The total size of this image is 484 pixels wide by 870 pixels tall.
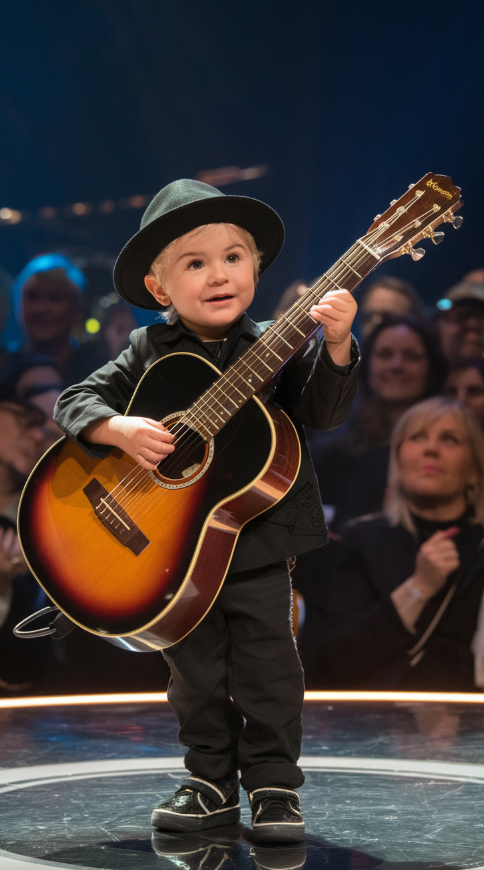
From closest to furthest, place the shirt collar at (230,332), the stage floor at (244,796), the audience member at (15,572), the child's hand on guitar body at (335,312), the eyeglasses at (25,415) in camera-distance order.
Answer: the stage floor at (244,796), the child's hand on guitar body at (335,312), the shirt collar at (230,332), the audience member at (15,572), the eyeglasses at (25,415)

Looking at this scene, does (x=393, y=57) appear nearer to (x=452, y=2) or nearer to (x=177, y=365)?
(x=452, y=2)

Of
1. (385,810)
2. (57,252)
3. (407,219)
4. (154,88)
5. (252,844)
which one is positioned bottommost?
(385,810)

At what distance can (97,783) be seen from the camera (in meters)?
1.93

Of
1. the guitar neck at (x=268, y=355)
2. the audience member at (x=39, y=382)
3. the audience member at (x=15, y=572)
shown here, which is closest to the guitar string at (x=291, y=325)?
the guitar neck at (x=268, y=355)

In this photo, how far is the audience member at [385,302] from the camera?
3.90 m

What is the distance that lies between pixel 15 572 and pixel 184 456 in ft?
6.61

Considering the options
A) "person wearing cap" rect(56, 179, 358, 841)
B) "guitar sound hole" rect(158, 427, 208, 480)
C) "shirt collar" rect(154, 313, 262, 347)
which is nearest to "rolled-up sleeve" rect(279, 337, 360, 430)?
"person wearing cap" rect(56, 179, 358, 841)

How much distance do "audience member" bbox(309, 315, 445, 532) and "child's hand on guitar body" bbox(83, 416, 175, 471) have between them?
7.09ft

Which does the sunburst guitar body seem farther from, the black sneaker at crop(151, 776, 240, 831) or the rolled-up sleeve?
the black sneaker at crop(151, 776, 240, 831)

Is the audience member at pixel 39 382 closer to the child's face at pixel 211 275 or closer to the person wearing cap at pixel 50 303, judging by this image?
the person wearing cap at pixel 50 303

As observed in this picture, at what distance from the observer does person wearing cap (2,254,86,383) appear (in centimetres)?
389

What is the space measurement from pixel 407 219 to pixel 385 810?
3.74 feet

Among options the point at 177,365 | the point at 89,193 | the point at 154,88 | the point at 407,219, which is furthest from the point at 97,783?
the point at 154,88

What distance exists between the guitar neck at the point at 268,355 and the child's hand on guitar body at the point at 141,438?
2.9 inches
